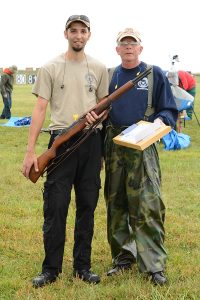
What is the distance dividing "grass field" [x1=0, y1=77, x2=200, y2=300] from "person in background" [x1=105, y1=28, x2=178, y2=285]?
0.89 ft

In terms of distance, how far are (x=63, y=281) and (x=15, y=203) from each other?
2.86m

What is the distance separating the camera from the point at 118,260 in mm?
4684

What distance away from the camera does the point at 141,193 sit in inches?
168

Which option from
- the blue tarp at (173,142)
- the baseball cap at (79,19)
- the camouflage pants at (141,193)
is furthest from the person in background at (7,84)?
the baseball cap at (79,19)

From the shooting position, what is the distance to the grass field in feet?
13.4

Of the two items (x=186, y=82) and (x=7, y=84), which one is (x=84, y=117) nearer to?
(x=186, y=82)

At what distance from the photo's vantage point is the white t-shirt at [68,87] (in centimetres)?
404

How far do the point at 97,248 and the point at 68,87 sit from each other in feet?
6.42

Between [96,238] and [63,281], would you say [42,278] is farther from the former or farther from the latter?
[96,238]

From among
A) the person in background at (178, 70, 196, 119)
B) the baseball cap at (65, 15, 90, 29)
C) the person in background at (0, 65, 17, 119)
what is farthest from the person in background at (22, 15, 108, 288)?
the person in background at (0, 65, 17, 119)

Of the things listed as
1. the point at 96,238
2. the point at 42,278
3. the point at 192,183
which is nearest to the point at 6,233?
the point at 96,238

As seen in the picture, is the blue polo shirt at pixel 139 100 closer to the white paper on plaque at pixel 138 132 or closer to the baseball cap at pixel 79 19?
the white paper on plaque at pixel 138 132

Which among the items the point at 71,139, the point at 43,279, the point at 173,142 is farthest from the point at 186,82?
the point at 43,279

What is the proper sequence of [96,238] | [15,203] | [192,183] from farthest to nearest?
[192,183] → [15,203] → [96,238]
